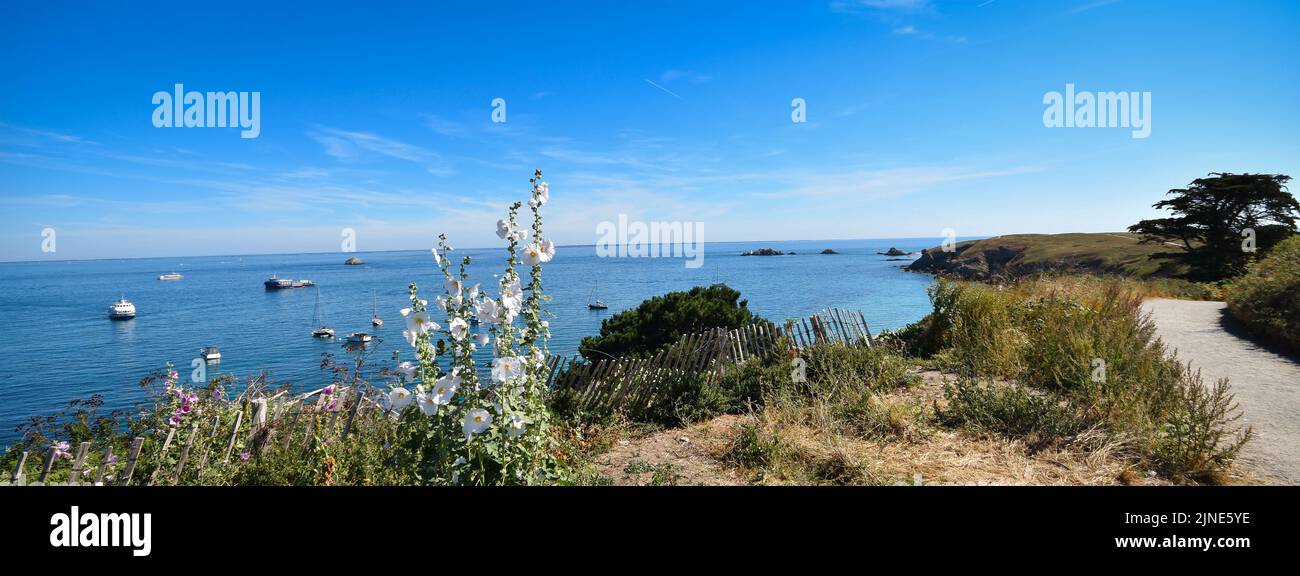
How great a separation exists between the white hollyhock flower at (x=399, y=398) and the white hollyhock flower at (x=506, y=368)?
0.60 meters

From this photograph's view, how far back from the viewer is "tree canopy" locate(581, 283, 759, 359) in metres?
9.88

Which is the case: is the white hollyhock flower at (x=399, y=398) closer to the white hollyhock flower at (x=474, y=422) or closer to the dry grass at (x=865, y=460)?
the white hollyhock flower at (x=474, y=422)

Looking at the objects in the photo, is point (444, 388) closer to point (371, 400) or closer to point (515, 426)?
point (515, 426)

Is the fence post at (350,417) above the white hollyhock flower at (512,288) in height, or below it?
below

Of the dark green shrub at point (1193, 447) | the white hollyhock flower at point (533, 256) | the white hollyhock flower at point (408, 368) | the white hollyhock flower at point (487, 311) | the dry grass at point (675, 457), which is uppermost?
the white hollyhock flower at point (533, 256)

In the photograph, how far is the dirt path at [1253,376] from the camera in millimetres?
4758

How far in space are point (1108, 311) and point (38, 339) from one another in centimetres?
7145

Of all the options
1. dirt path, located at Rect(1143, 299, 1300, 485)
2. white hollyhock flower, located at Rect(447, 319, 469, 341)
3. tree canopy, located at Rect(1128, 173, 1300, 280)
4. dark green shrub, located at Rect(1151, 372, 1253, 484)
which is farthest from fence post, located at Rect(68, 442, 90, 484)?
tree canopy, located at Rect(1128, 173, 1300, 280)

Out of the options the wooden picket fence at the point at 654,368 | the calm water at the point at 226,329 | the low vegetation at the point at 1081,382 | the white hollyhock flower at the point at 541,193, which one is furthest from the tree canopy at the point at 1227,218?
the white hollyhock flower at the point at 541,193

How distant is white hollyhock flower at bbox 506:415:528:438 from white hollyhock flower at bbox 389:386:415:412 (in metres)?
0.69

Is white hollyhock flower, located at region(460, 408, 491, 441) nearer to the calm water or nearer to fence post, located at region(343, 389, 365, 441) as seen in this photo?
fence post, located at region(343, 389, 365, 441)

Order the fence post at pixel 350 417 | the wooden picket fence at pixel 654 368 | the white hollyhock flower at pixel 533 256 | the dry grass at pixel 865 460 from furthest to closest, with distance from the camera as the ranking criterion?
the wooden picket fence at pixel 654 368
the fence post at pixel 350 417
the dry grass at pixel 865 460
the white hollyhock flower at pixel 533 256
